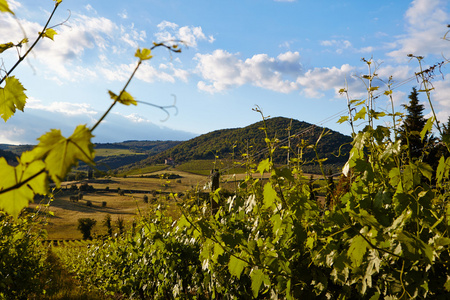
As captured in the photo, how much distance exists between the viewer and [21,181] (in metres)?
0.49

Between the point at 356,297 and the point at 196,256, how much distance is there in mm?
1869

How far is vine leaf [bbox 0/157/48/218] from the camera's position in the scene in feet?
1.55

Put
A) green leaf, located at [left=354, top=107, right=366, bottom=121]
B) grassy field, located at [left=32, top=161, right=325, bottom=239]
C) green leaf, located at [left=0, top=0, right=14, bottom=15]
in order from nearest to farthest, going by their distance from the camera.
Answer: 1. green leaf, located at [left=0, top=0, right=14, bottom=15]
2. green leaf, located at [left=354, top=107, right=366, bottom=121]
3. grassy field, located at [left=32, top=161, right=325, bottom=239]

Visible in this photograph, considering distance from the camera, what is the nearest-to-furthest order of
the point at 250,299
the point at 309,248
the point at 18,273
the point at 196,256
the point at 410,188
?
the point at 410,188 < the point at 309,248 < the point at 250,299 < the point at 196,256 < the point at 18,273

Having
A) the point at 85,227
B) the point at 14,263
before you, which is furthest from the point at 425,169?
the point at 85,227

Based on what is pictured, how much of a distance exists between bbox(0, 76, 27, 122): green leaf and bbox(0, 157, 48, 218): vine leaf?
84cm

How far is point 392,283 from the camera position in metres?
1.37

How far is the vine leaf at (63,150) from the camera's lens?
455 mm

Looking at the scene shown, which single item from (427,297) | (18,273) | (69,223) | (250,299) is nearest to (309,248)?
(427,297)

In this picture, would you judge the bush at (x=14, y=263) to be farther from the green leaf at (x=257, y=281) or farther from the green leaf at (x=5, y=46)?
the green leaf at (x=5, y=46)

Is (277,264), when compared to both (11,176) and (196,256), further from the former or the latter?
(196,256)

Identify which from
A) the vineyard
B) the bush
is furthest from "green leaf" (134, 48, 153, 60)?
the bush

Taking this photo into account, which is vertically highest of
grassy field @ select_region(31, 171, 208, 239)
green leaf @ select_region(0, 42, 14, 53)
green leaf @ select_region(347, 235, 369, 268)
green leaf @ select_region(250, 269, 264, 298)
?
green leaf @ select_region(0, 42, 14, 53)

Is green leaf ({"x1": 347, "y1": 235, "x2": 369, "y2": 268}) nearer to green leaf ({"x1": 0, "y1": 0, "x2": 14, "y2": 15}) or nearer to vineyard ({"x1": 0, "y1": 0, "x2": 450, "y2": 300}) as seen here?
vineyard ({"x1": 0, "y1": 0, "x2": 450, "y2": 300})
